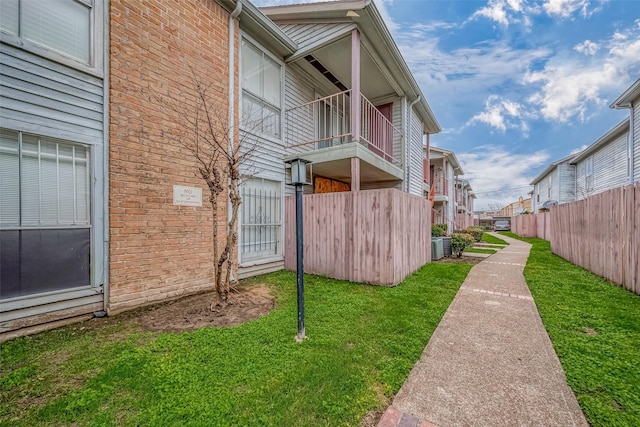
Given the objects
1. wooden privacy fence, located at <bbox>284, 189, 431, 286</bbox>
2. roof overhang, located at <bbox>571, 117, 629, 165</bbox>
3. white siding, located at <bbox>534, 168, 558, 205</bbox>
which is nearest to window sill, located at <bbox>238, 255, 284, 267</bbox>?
wooden privacy fence, located at <bbox>284, 189, 431, 286</bbox>

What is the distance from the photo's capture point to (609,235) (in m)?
5.68

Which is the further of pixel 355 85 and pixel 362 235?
pixel 355 85

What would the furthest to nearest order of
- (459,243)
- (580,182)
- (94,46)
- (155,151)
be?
(580,182), (459,243), (155,151), (94,46)

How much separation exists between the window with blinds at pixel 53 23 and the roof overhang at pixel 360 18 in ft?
16.0

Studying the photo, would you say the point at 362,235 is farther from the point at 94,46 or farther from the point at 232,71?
the point at 94,46

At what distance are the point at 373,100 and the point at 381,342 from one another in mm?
9890

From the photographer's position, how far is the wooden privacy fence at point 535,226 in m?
17.7

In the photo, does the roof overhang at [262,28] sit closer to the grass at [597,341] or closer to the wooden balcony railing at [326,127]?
the wooden balcony railing at [326,127]

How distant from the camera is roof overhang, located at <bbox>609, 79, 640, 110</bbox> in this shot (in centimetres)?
958

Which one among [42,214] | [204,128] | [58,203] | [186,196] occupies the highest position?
[204,128]

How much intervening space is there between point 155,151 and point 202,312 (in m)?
2.93

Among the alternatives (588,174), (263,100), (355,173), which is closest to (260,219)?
(355,173)

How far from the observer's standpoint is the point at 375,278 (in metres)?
5.61

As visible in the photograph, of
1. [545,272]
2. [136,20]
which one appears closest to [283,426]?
[136,20]
